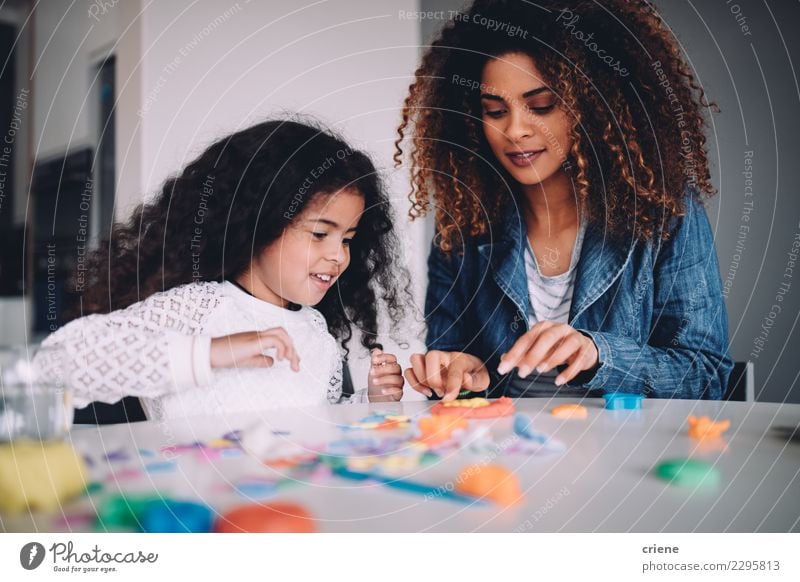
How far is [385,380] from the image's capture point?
0.87 meters

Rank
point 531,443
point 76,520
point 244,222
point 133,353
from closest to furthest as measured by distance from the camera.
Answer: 1. point 76,520
2. point 531,443
3. point 133,353
4. point 244,222

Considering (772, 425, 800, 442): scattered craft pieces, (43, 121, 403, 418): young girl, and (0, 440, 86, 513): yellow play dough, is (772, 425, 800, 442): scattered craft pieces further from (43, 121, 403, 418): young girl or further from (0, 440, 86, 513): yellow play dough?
(0, 440, 86, 513): yellow play dough

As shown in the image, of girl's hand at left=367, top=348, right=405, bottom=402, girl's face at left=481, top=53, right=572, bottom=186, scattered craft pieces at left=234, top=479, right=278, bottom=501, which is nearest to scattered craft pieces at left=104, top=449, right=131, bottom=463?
scattered craft pieces at left=234, top=479, right=278, bottom=501

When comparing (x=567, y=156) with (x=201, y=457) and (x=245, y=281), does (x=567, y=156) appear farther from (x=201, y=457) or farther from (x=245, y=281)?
(x=201, y=457)

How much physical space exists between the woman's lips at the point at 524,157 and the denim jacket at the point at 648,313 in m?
0.11

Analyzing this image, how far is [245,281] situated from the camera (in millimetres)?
810

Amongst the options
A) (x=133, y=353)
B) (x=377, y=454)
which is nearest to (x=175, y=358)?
(x=133, y=353)

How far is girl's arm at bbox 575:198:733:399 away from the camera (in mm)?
829

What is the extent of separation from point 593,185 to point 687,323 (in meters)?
0.21

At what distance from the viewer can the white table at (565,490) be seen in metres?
0.49

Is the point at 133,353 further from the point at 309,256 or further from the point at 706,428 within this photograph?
the point at 706,428

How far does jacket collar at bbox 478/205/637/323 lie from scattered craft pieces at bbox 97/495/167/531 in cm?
55
